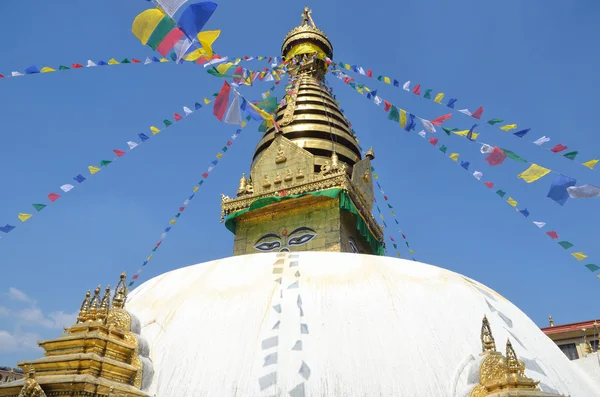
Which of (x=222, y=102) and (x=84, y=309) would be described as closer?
(x=84, y=309)

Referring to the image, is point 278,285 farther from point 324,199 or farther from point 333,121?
point 333,121

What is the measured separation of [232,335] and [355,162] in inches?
474

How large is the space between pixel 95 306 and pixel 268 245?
29.4ft

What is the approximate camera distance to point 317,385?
15.8 ft

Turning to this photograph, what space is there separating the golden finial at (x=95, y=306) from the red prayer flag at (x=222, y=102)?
474 centimetres

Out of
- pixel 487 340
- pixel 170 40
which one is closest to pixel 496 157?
pixel 487 340

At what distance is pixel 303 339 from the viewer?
5.25 meters

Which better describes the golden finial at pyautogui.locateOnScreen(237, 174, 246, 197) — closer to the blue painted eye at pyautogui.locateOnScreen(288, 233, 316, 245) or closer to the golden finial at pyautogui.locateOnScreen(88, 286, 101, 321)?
the blue painted eye at pyautogui.locateOnScreen(288, 233, 316, 245)

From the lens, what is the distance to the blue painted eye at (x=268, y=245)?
567 inches

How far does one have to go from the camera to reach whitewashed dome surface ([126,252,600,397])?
496 cm

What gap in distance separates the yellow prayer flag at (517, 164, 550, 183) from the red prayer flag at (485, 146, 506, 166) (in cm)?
64

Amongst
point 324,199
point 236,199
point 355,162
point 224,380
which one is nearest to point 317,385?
point 224,380

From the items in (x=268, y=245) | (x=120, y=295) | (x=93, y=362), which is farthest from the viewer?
(x=268, y=245)

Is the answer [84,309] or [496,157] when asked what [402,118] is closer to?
[496,157]
